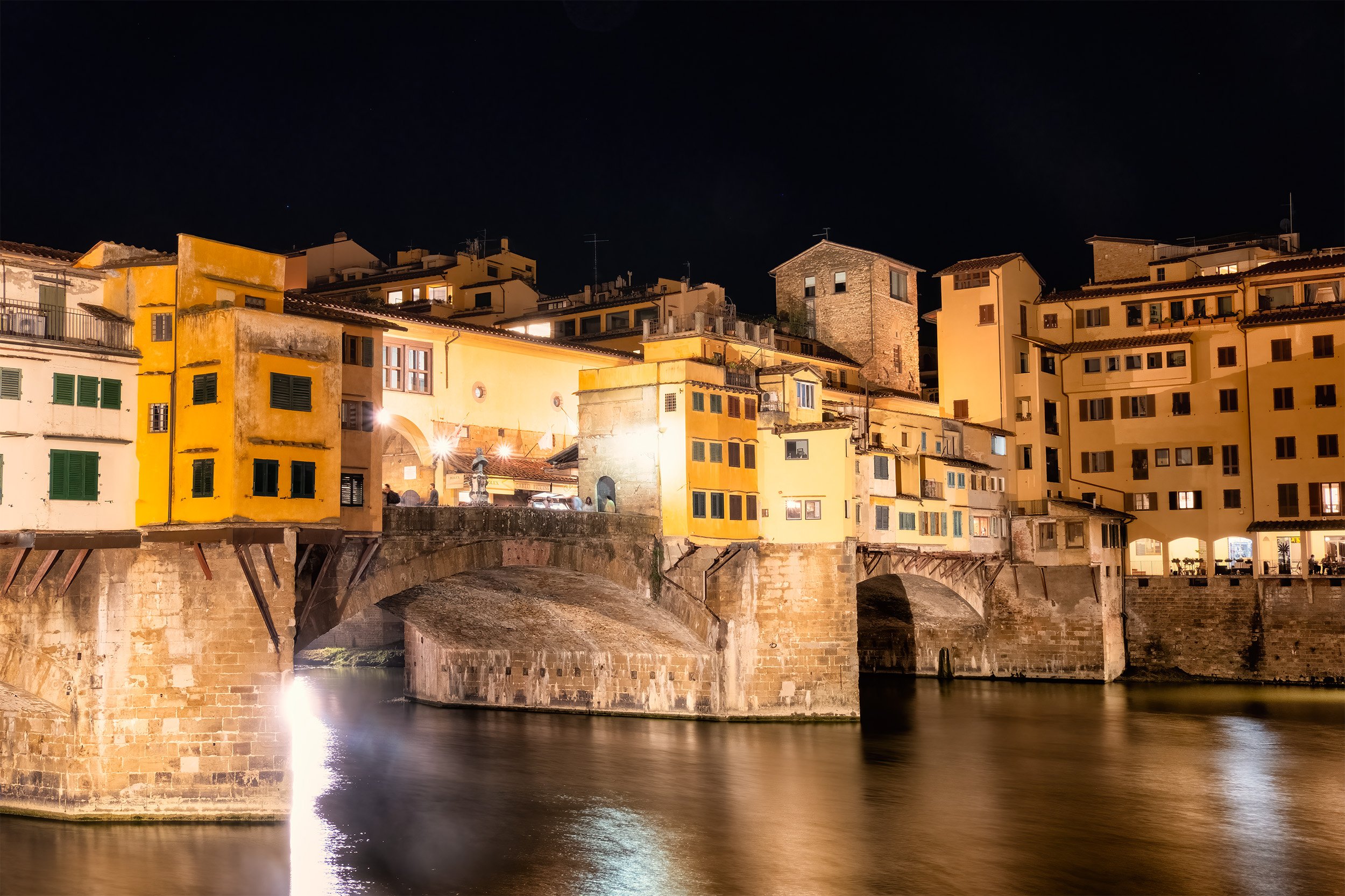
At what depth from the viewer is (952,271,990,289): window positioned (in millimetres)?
66812

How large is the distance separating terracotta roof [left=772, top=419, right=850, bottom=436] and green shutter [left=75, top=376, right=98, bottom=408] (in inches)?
977

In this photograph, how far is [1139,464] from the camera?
66375 mm

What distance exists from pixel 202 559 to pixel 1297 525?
5002cm

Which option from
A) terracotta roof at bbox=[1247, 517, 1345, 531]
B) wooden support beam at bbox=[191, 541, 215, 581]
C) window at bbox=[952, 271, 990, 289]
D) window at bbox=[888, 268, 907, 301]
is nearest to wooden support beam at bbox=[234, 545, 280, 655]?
wooden support beam at bbox=[191, 541, 215, 581]

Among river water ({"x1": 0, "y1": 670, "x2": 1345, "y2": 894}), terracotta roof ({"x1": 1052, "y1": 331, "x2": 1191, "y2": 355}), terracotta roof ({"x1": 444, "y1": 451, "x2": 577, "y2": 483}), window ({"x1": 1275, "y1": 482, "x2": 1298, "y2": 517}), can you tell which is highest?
terracotta roof ({"x1": 1052, "y1": 331, "x2": 1191, "y2": 355})

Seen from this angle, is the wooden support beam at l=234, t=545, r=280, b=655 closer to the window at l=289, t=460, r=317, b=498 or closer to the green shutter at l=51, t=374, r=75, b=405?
the window at l=289, t=460, r=317, b=498

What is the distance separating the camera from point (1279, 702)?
52.8 m

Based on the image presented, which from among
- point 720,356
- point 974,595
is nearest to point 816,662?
point 720,356

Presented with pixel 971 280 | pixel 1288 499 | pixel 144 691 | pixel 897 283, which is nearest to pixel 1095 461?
pixel 1288 499

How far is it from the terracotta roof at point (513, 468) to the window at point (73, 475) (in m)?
17.4

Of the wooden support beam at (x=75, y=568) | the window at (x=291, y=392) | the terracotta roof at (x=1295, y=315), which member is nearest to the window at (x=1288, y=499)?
the terracotta roof at (x=1295, y=315)

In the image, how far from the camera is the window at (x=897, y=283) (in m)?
68.8

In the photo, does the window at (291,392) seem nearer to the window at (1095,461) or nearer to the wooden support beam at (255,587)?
the wooden support beam at (255,587)

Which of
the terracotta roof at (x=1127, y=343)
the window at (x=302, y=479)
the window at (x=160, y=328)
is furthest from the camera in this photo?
the terracotta roof at (x=1127, y=343)
